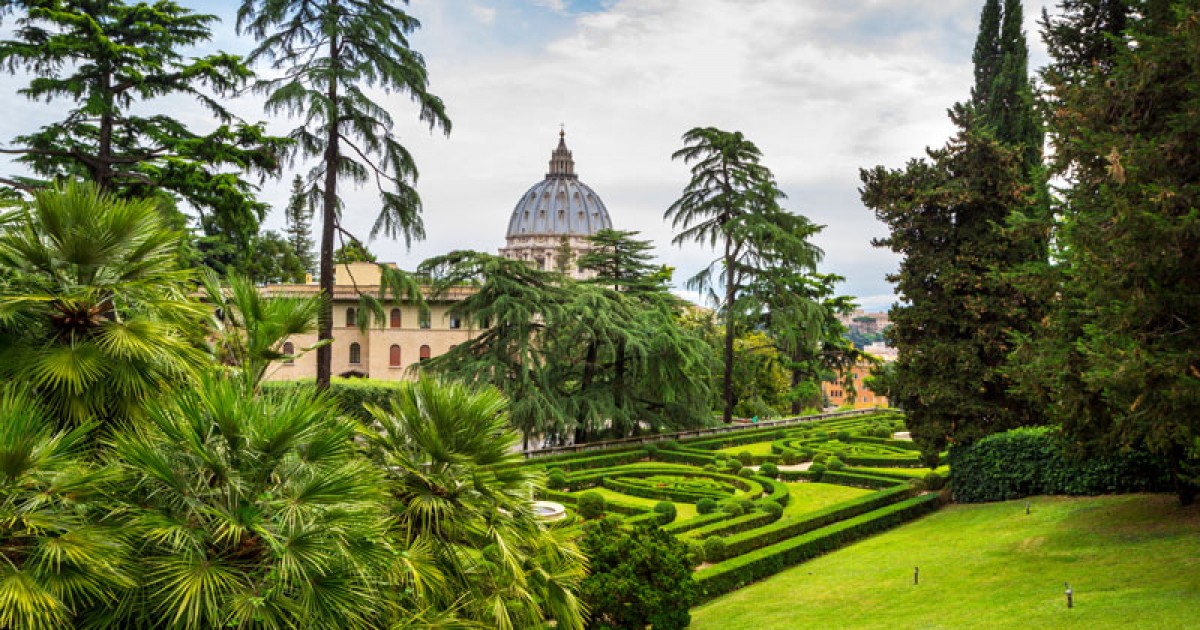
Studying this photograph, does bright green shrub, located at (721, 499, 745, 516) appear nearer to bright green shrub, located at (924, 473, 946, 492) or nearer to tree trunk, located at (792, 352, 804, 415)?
bright green shrub, located at (924, 473, 946, 492)

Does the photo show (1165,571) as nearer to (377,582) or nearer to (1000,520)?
(1000,520)

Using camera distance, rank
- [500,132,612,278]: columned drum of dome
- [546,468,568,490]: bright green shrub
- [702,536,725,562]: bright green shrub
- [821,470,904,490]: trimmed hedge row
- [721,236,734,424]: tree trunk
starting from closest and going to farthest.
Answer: [702,536,725,562]: bright green shrub → [546,468,568,490]: bright green shrub → [821,470,904,490]: trimmed hedge row → [721,236,734,424]: tree trunk → [500,132,612,278]: columned drum of dome

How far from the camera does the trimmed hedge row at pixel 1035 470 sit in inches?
561

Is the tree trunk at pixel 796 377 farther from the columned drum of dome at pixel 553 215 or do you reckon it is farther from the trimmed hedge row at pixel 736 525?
the columned drum of dome at pixel 553 215

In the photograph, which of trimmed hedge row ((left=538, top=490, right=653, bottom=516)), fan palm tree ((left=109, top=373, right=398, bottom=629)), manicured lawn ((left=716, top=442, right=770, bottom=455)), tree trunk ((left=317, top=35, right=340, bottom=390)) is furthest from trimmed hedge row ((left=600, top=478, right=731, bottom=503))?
fan palm tree ((left=109, top=373, right=398, bottom=629))

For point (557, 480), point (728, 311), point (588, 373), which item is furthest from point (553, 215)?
point (557, 480)

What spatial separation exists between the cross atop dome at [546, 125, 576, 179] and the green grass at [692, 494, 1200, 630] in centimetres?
12867

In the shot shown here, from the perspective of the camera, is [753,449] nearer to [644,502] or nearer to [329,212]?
[644,502]

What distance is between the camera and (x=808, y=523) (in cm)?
1511

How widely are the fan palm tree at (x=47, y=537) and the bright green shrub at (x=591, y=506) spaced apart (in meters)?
11.9

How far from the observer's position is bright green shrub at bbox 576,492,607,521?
640 inches

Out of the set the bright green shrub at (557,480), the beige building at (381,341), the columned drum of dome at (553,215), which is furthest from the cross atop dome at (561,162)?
the bright green shrub at (557,480)

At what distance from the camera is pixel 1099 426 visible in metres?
11.8

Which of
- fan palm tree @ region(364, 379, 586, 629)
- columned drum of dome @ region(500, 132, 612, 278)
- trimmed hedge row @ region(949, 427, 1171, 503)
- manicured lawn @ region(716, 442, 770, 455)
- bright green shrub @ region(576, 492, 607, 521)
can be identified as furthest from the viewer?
columned drum of dome @ region(500, 132, 612, 278)
